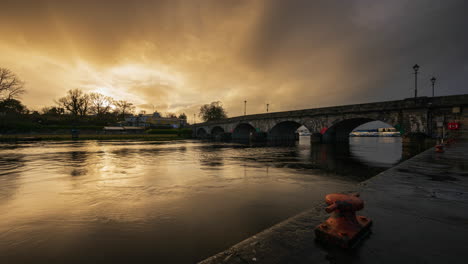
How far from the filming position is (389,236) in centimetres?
226

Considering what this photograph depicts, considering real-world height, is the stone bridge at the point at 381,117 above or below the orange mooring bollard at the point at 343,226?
above

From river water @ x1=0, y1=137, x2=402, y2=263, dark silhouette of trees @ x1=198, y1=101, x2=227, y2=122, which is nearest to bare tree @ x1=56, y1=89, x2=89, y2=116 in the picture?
dark silhouette of trees @ x1=198, y1=101, x2=227, y2=122

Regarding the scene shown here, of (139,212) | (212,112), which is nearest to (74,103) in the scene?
(212,112)

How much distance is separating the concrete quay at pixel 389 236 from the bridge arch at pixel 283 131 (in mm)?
35778

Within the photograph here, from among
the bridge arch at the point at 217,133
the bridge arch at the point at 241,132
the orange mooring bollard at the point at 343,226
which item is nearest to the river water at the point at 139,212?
the orange mooring bollard at the point at 343,226

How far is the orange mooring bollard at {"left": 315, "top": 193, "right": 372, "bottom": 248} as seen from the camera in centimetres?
202

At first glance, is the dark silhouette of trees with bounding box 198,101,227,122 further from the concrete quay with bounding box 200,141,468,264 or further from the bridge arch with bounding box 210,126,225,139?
the concrete quay with bounding box 200,141,468,264

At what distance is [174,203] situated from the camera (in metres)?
5.36

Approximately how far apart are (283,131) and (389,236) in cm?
4343

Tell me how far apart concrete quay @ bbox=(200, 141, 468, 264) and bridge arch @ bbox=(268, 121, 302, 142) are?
3578cm

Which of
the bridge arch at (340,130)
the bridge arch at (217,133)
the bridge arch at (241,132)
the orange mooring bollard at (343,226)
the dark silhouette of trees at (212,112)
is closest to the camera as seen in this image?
the orange mooring bollard at (343,226)

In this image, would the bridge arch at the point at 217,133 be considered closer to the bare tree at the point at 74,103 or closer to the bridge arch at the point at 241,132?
the bridge arch at the point at 241,132

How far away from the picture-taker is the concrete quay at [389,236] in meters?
1.84

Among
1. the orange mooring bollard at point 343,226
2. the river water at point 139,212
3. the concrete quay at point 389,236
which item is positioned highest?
the orange mooring bollard at point 343,226
